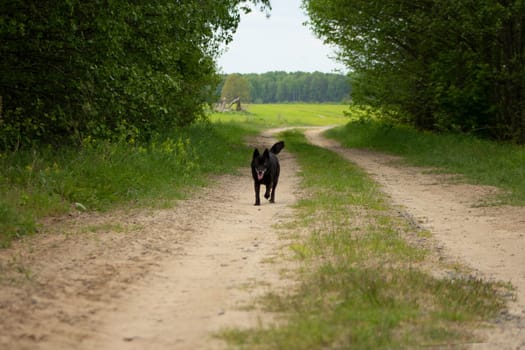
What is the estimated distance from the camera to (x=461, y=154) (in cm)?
2322

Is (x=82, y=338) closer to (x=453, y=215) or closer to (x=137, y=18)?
(x=453, y=215)

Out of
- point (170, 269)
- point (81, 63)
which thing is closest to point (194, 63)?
point (81, 63)

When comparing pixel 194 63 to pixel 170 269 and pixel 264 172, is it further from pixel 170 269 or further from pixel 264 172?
pixel 170 269

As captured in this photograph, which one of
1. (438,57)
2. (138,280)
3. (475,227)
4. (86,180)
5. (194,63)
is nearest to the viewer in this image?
(138,280)

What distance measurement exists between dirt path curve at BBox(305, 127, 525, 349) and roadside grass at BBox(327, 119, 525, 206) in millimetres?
733

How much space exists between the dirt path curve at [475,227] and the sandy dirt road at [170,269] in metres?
0.02

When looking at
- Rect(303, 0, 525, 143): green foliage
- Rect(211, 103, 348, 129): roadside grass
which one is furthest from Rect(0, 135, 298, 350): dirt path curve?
Rect(211, 103, 348, 129): roadside grass

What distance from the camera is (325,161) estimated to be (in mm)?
22438

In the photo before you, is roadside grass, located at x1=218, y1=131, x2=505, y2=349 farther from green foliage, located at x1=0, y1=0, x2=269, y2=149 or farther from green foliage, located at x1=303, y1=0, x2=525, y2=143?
green foliage, located at x1=303, y1=0, x2=525, y2=143

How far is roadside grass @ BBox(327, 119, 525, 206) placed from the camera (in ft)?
53.8

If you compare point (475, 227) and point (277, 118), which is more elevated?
point (475, 227)

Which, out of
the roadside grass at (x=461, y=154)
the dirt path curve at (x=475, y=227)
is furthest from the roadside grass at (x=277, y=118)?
the dirt path curve at (x=475, y=227)

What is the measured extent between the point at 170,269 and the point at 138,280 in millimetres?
563

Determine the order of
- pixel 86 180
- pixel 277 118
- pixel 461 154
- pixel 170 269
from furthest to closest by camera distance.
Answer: pixel 277 118, pixel 461 154, pixel 86 180, pixel 170 269
